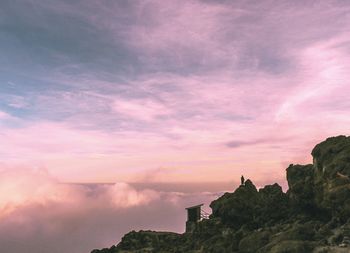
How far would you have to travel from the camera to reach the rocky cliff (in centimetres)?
4759

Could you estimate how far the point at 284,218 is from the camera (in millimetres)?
63750

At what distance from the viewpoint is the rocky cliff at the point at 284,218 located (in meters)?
47.6

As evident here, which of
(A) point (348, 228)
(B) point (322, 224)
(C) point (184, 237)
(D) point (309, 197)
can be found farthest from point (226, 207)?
(A) point (348, 228)

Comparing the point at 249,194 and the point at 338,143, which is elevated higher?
the point at 338,143

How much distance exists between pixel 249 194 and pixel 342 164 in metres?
20.5

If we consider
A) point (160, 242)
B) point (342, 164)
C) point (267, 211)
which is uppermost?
point (342, 164)

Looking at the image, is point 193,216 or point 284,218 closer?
point 284,218

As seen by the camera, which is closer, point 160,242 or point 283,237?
point 283,237

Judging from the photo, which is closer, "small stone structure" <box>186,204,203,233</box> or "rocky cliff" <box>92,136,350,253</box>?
"rocky cliff" <box>92,136,350,253</box>

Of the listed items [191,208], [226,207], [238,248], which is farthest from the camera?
[191,208]

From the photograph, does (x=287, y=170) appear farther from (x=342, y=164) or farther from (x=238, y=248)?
(x=238, y=248)

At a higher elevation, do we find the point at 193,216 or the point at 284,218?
the point at 193,216

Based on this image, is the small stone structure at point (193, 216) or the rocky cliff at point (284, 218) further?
the small stone structure at point (193, 216)

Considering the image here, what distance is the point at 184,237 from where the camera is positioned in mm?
75438
